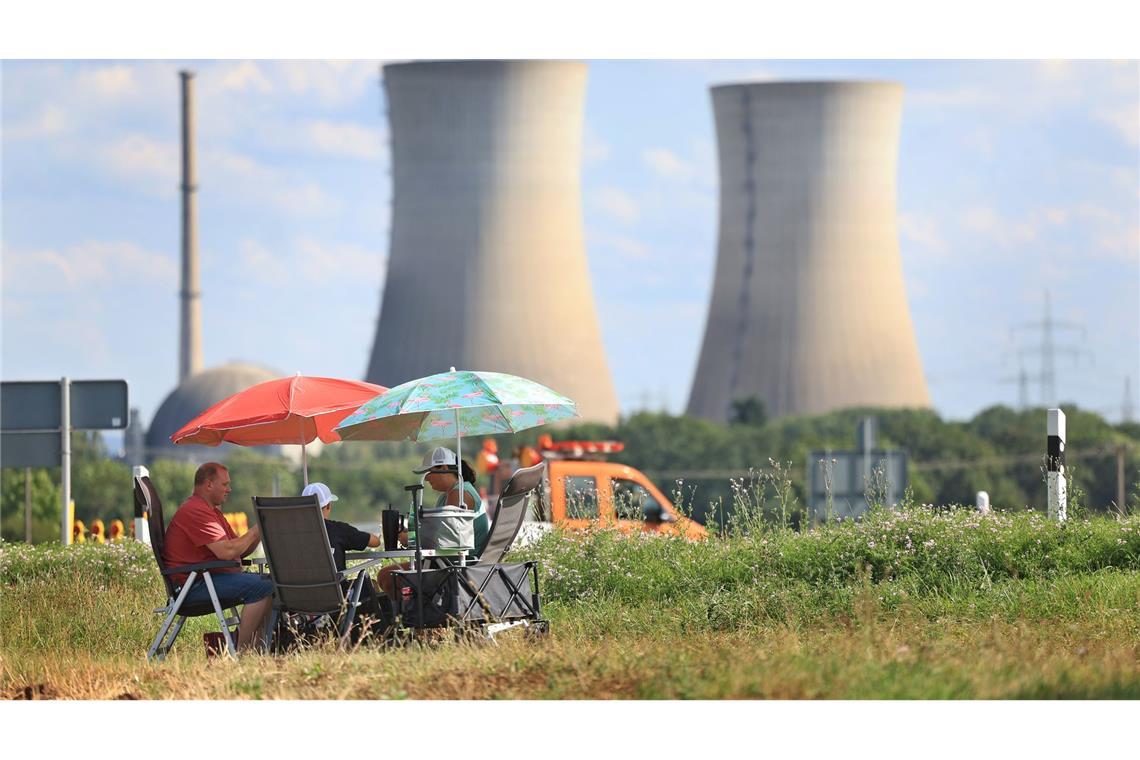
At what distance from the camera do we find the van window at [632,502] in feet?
28.9

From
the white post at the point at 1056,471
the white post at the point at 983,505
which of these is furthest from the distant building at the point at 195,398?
the white post at the point at 1056,471

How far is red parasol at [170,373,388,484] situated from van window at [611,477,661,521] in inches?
63.8

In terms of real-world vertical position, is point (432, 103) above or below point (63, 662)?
above

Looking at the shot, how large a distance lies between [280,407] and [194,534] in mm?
1143

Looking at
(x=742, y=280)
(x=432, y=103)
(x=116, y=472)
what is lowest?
(x=116, y=472)

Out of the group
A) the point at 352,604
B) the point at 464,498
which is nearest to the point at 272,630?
the point at 352,604

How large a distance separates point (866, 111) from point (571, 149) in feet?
19.0

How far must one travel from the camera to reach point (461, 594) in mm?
6312

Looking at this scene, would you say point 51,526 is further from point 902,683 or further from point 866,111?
point 902,683

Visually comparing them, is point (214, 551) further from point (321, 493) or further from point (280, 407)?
point (280, 407)

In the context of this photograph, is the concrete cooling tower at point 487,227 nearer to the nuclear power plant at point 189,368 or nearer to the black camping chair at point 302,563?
the nuclear power plant at point 189,368

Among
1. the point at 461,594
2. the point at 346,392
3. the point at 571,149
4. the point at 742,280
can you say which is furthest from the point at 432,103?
the point at 461,594

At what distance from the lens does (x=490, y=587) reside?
6.50 meters

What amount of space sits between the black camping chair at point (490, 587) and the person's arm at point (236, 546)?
58 cm
